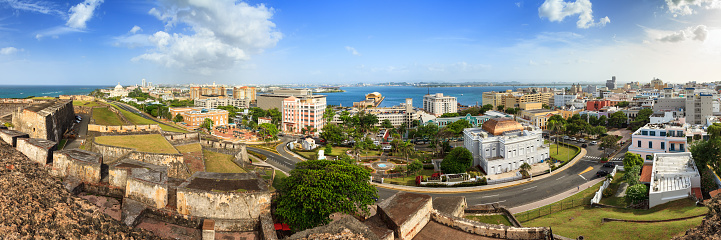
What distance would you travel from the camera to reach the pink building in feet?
246

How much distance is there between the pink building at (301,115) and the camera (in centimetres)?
7494

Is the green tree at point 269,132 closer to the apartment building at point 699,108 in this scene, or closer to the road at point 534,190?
the road at point 534,190

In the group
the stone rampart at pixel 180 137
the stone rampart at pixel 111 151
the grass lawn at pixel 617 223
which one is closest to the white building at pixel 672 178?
the grass lawn at pixel 617 223

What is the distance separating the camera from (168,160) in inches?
901

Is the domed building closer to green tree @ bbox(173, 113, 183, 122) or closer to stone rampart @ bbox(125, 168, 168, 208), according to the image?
green tree @ bbox(173, 113, 183, 122)

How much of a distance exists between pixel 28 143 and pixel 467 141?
38844 mm

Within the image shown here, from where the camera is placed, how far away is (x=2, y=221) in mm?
9789

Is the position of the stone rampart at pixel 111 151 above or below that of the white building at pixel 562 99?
below

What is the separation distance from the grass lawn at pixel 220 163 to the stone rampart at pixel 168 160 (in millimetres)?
2570

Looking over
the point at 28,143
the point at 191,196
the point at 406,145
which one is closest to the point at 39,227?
the point at 191,196

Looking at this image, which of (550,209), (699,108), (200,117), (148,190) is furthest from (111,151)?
(699,108)

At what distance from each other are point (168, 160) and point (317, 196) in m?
10.8

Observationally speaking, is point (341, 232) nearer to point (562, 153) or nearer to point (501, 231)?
point (501, 231)

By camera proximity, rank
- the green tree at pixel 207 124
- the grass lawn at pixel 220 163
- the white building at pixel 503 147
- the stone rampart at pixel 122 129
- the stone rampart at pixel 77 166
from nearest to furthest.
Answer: the stone rampart at pixel 77 166
the grass lawn at pixel 220 163
the stone rampart at pixel 122 129
the white building at pixel 503 147
the green tree at pixel 207 124
